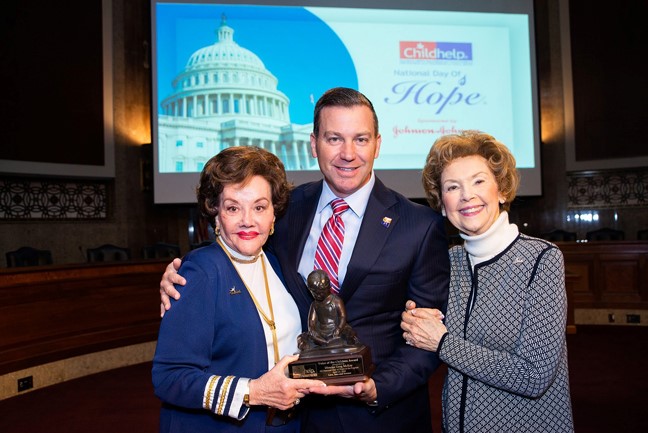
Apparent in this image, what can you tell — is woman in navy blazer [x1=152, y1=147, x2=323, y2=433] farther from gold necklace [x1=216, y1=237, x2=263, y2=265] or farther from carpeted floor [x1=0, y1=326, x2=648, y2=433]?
carpeted floor [x1=0, y1=326, x2=648, y2=433]

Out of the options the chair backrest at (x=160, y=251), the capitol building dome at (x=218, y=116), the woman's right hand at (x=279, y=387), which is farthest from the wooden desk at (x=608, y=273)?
the woman's right hand at (x=279, y=387)

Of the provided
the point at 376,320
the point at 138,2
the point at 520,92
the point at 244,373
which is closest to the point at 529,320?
the point at 376,320

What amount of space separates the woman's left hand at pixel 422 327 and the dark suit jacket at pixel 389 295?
0.15 feet

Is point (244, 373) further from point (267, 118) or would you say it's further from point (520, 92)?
point (520, 92)

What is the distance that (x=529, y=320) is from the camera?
173 cm

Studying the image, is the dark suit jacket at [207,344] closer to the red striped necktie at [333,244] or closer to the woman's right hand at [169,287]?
the woman's right hand at [169,287]

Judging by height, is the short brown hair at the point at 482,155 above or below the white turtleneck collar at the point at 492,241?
above

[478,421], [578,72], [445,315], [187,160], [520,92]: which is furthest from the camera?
[578,72]

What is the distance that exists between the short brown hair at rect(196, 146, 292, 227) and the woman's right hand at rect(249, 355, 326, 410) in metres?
0.53

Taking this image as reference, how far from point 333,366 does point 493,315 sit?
558 millimetres

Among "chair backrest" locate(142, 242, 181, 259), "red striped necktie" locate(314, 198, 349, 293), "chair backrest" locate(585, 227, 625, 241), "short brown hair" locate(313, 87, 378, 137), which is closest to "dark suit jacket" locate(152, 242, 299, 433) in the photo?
"red striped necktie" locate(314, 198, 349, 293)

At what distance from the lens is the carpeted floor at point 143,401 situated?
13.4 feet

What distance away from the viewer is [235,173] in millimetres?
1730

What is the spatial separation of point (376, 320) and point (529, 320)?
1.53 ft
